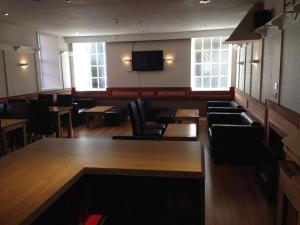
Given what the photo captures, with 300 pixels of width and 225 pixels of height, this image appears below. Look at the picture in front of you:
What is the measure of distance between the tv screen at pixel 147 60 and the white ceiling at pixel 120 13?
160 centimetres

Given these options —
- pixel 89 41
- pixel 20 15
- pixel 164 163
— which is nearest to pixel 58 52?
pixel 89 41

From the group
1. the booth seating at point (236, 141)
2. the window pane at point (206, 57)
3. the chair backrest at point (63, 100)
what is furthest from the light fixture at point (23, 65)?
the window pane at point (206, 57)

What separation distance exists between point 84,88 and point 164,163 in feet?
26.2

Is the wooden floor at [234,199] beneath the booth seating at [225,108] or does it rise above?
beneath

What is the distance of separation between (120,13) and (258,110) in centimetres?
309

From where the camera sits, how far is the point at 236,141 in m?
4.15

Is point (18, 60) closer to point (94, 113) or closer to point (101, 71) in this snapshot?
point (94, 113)

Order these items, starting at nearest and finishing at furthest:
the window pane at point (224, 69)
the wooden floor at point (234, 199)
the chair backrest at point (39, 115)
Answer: the wooden floor at point (234, 199) < the chair backrest at point (39, 115) < the window pane at point (224, 69)

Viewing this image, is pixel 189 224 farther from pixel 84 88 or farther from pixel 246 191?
pixel 84 88

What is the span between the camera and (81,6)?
4336 mm

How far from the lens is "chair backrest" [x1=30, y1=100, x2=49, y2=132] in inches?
197

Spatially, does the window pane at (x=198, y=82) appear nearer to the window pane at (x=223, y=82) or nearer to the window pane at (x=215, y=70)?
the window pane at (x=215, y=70)

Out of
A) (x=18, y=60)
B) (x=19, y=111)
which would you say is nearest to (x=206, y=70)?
(x=18, y=60)

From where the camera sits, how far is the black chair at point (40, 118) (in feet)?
16.4
